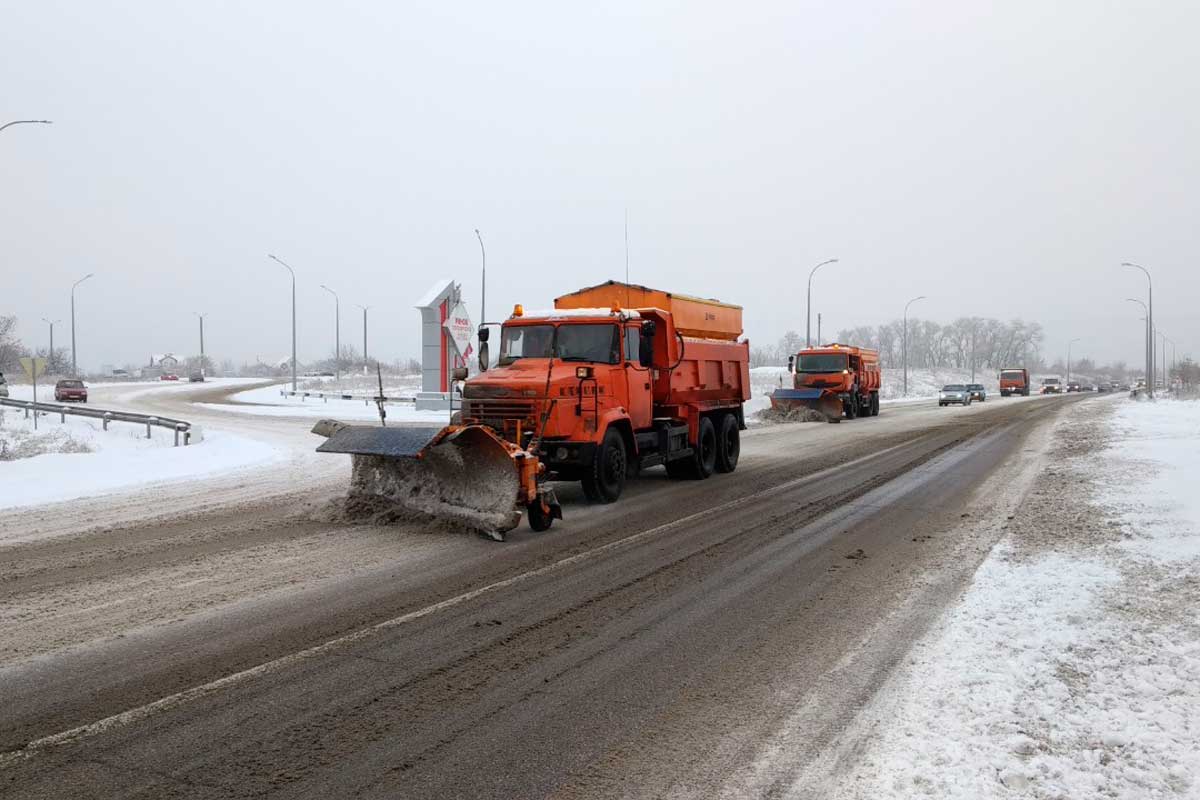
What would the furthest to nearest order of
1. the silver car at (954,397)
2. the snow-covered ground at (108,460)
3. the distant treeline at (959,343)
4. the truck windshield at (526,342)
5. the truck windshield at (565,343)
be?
the distant treeline at (959,343), the silver car at (954,397), the snow-covered ground at (108,460), the truck windshield at (526,342), the truck windshield at (565,343)

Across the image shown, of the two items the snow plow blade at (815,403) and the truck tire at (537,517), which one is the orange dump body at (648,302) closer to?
the truck tire at (537,517)

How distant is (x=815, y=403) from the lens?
3284 cm

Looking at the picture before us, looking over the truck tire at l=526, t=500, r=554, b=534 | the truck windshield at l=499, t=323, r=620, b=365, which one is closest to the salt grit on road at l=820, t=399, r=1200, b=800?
the truck tire at l=526, t=500, r=554, b=534

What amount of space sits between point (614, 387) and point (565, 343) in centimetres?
98

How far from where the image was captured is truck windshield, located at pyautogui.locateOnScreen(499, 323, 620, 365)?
37.8 feet

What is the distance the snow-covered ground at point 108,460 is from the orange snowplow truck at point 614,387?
6368 millimetres

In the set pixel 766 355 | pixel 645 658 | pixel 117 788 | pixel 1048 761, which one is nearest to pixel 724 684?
pixel 645 658

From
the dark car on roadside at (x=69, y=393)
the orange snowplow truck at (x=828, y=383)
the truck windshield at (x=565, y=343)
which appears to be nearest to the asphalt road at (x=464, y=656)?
the truck windshield at (x=565, y=343)

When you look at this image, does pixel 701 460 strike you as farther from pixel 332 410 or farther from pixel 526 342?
pixel 332 410

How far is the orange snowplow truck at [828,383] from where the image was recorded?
32812 millimetres

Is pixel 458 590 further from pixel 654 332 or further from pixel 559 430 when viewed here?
pixel 654 332

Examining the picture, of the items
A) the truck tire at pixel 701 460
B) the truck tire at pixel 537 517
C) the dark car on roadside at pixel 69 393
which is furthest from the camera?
the dark car on roadside at pixel 69 393

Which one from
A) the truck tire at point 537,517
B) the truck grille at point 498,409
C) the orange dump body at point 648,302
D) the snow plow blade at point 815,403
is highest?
the orange dump body at point 648,302

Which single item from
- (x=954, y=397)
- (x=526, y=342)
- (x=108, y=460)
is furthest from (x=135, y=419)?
(x=954, y=397)
